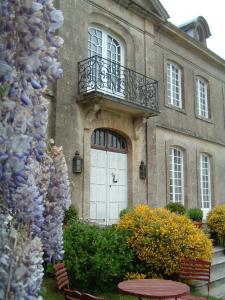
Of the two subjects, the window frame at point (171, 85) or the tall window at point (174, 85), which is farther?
the tall window at point (174, 85)

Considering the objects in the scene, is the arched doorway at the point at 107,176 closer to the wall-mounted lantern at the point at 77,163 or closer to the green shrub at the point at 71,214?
the wall-mounted lantern at the point at 77,163

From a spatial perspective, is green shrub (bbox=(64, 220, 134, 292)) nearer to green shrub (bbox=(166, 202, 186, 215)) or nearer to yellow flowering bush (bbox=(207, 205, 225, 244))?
yellow flowering bush (bbox=(207, 205, 225, 244))

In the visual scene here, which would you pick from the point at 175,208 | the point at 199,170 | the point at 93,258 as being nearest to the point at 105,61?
the point at 175,208

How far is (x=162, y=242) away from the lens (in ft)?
25.4

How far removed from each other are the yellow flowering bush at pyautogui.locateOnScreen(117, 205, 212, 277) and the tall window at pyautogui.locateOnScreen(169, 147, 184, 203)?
21.7 feet

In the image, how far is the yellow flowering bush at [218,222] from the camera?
1174 cm

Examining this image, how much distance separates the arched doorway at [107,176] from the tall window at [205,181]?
5351mm

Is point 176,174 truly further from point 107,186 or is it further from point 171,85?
point 107,186

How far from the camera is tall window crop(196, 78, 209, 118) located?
17453 mm

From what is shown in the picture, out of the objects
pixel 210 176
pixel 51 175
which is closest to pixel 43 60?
pixel 51 175

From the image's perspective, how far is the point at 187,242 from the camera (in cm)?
786

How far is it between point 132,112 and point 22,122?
1096 cm

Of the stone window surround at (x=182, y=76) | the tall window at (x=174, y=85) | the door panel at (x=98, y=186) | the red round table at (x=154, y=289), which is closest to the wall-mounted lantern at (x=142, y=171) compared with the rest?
the door panel at (x=98, y=186)

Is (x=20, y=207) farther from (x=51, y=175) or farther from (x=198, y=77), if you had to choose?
(x=198, y=77)
